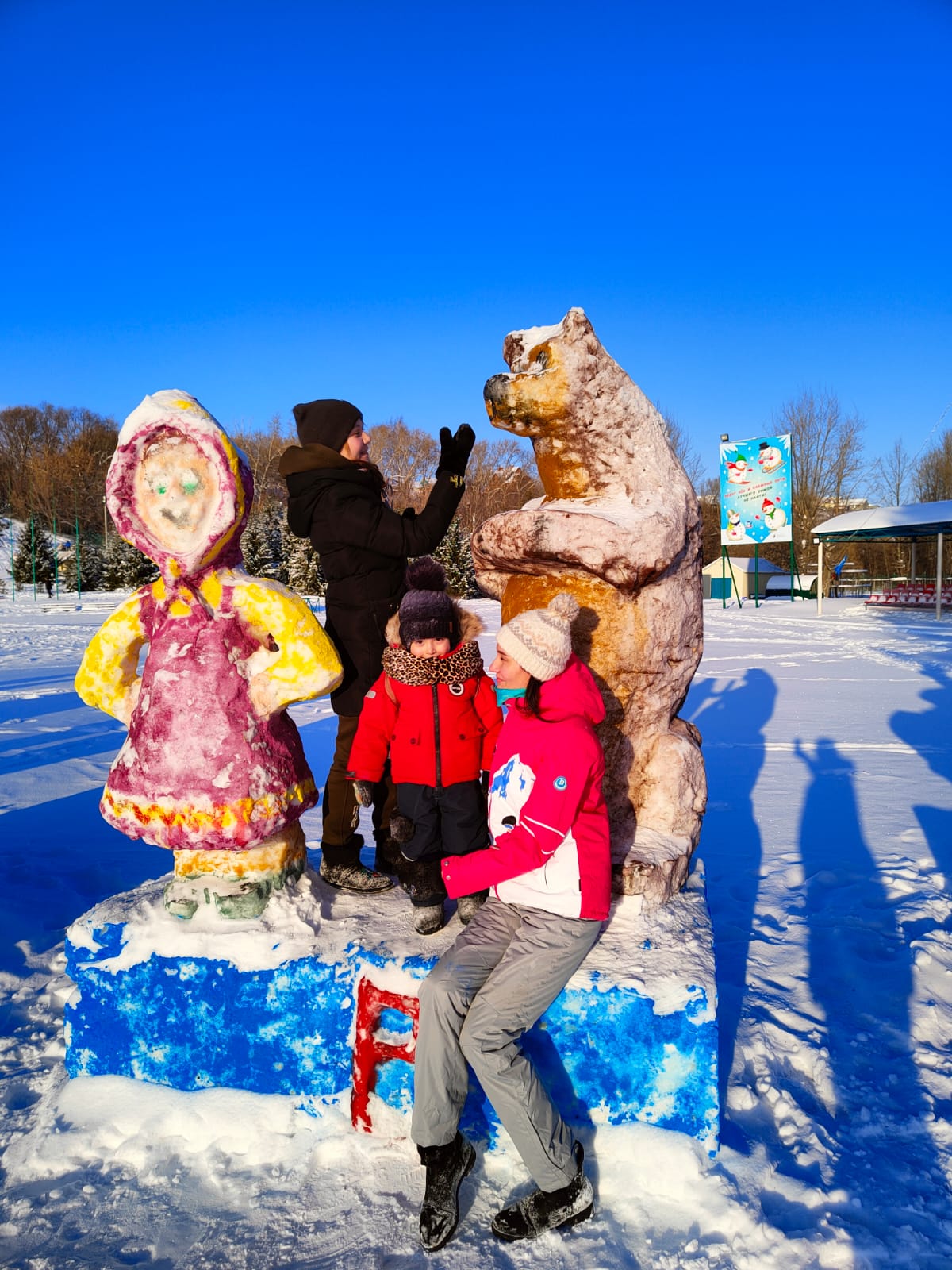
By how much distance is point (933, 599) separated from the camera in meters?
21.6

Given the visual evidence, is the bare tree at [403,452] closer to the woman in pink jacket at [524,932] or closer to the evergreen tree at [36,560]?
the evergreen tree at [36,560]

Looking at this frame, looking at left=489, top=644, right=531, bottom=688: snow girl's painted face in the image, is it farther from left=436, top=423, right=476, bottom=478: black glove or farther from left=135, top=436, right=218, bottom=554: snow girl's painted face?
left=135, top=436, right=218, bottom=554: snow girl's painted face

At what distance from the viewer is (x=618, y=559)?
7.58 ft

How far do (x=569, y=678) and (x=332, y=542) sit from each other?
0.93 metres

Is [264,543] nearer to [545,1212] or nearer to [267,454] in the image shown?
[267,454]

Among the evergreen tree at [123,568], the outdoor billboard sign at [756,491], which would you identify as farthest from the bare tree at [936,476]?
the evergreen tree at [123,568]

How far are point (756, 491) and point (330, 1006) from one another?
86.0 ft

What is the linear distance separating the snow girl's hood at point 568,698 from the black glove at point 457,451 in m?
0.72

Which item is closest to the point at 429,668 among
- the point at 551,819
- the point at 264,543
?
the point at 551,819

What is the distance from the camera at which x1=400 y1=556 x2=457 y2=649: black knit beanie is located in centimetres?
233

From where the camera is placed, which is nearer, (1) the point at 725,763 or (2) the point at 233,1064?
(2) the point at 233,1064

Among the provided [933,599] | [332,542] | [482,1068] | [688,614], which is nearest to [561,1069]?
[482,1068]

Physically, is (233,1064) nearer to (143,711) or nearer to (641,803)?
(143,711)

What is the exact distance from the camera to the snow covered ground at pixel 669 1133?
182 cm
